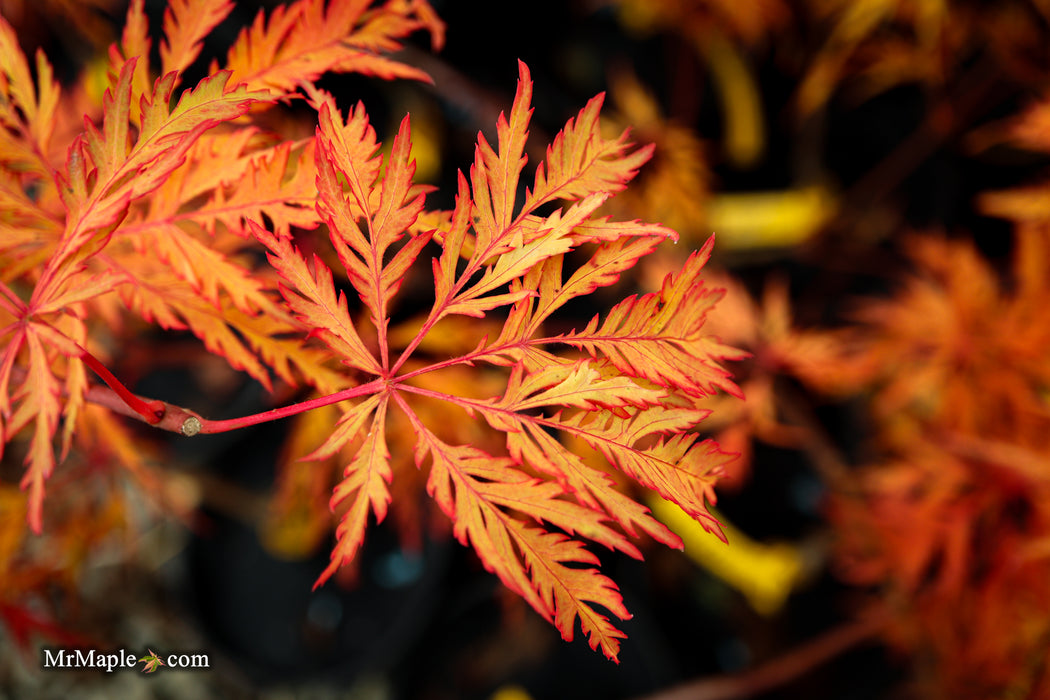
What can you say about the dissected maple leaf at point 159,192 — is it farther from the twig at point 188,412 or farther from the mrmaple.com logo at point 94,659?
the mrmaple.com logo at point 94,659

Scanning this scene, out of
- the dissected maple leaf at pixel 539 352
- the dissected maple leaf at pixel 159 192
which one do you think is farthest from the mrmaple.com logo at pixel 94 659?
the dissected maple leaf at pixel 539 352

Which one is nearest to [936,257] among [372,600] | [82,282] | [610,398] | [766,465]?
[766,465]

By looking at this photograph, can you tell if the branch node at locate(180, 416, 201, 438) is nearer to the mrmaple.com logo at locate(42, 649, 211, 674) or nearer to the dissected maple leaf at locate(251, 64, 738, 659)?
the dissected maple leaf at locate(251, 64, 738, 659)

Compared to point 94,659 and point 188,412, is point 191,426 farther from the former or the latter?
point 94,659

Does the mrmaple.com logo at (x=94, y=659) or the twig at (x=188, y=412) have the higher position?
the twig at (x=188, y=412)

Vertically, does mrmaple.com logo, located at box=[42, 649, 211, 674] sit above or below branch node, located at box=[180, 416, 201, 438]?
below

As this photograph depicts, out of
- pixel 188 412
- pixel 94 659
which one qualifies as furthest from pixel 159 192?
pixel 94 659

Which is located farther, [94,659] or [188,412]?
[94,659]

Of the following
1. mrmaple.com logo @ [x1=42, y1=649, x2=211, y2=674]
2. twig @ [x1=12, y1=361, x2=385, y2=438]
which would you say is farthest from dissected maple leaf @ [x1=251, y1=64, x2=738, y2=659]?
mrmaple.com logo @ [x1=42, y1=649, x2=211, y2=674]
